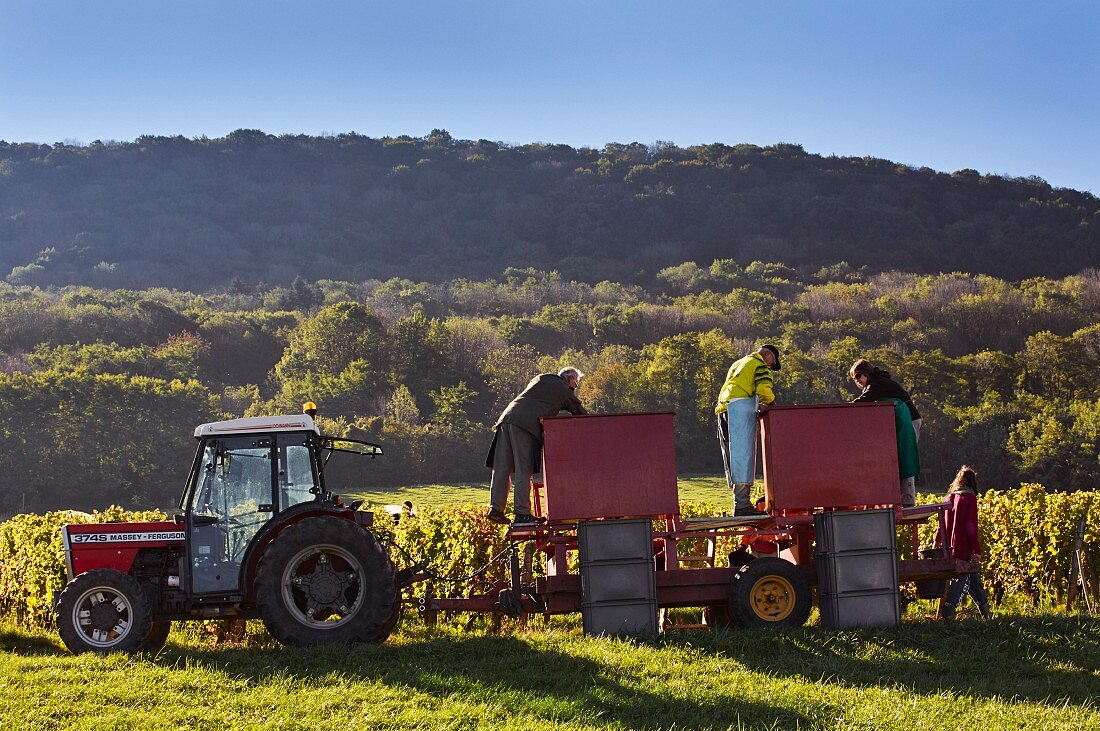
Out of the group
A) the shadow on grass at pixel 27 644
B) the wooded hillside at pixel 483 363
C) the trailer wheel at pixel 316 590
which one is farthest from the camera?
the wooded hillside at pixel 483 363

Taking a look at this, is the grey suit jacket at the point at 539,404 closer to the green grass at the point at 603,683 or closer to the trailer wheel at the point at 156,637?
the green grass at the point at 603,683

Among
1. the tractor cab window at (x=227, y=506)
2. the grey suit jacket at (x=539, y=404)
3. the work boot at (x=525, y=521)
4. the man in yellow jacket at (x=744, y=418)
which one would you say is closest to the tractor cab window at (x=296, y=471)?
the tractor cab window at (x=227, y=506)

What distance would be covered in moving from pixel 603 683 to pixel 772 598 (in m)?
2.74

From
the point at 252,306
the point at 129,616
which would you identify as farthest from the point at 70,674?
the point at 252,306

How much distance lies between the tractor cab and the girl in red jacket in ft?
19.3

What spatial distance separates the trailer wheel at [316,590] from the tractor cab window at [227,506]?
50 centimetres

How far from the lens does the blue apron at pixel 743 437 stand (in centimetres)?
1138

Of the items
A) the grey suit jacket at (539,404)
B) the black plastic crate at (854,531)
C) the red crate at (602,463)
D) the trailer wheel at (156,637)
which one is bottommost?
the trailer wheel at (156,637)

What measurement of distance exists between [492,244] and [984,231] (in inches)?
2278

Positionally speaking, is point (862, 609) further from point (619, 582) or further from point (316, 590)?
point (316, 590)

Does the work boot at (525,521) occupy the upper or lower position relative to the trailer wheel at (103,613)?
upper

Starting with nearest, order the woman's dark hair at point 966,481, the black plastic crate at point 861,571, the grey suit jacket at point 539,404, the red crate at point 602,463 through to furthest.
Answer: the red crate at point 602,463
the black plastic crate at point 861,571
the grey suit jacket at point 539,404
the woman's dark hair at point 966,481

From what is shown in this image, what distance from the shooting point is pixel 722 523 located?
11125mm

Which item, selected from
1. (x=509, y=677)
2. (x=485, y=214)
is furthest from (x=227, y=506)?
(x=485, y=214)
